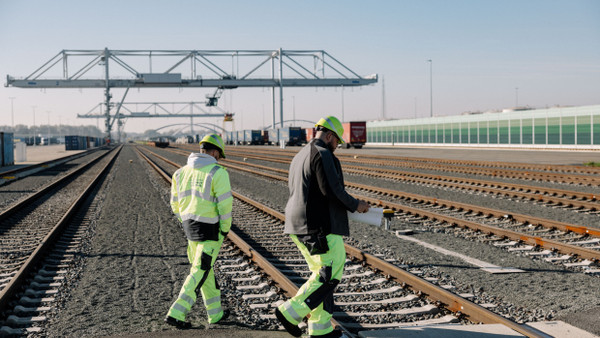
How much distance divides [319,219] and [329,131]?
0.71m

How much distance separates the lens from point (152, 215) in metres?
13.5

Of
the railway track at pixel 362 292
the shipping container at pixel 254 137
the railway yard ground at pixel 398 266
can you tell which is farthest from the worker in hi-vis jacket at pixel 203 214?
the shipping container at pixel 254 137

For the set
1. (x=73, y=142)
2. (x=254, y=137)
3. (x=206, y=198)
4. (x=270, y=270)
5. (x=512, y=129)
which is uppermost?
(x=254, y=137)

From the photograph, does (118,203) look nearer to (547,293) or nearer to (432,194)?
(432,194)

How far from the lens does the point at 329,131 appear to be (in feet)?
15.0

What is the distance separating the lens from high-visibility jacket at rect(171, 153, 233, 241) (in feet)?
16.6

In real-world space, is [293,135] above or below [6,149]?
above

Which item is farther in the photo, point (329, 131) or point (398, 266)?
point (398, 266)

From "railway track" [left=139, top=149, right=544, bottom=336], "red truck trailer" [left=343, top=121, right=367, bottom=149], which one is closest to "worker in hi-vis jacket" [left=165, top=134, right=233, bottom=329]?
"railway track" [left=139, top=149, right=544, bottom=336]

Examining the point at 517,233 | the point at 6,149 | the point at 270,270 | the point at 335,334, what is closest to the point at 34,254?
the point at 270,270

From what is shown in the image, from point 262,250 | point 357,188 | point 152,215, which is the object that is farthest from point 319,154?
point 357,188

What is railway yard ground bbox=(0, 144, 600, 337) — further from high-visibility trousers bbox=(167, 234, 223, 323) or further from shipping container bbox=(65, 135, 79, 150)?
shipping container bbox=(65, 135, 79, 150)

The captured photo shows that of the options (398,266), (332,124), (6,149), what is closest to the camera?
(332,124)

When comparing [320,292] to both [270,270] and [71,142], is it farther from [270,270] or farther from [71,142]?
[71,142]
